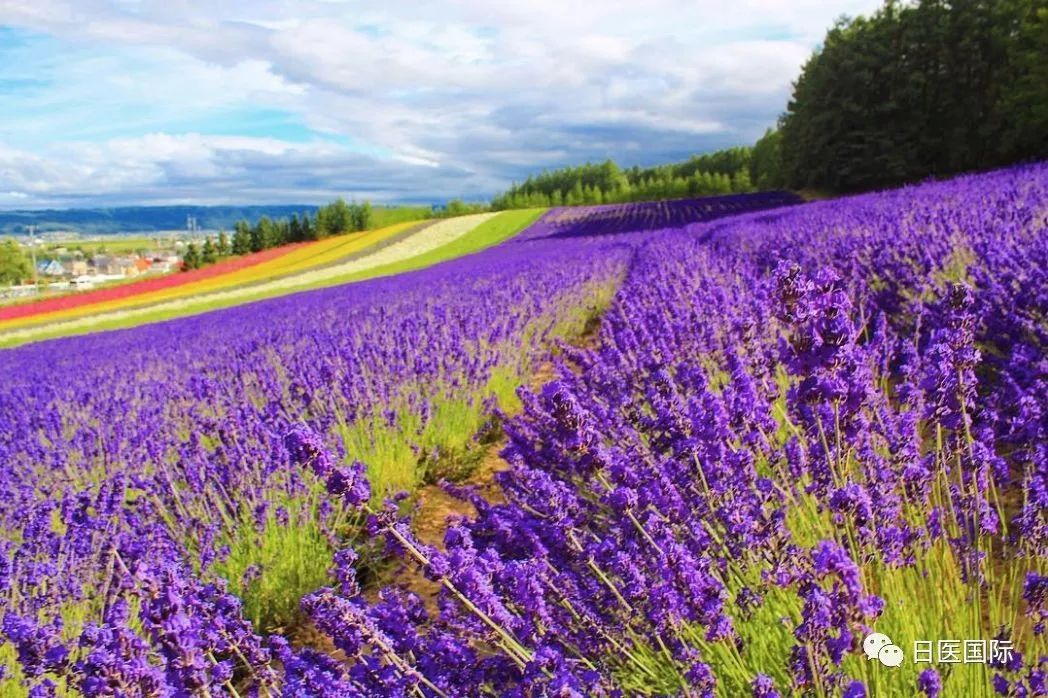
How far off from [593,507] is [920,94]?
106 ft

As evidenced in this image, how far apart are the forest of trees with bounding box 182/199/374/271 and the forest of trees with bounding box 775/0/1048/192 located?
39370mm

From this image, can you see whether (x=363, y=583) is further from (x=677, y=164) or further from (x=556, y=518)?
(x=677, y=164)

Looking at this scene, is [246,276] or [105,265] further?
[105,265]

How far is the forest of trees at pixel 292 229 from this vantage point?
60.5 metres

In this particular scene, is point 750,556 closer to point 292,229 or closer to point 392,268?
point 392,268

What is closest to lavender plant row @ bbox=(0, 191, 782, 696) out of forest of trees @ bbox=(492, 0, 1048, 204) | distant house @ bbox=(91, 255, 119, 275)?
forest of trees @ bbox=(492, 0, 1048, 204)

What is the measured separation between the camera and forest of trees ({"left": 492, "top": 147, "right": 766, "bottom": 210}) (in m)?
60.4

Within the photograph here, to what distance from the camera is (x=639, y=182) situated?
9156 centimetres

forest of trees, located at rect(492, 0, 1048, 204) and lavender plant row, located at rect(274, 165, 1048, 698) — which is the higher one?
forest of trees, located at rect(492, 0, 1048, 204)

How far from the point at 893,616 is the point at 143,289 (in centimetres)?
3897

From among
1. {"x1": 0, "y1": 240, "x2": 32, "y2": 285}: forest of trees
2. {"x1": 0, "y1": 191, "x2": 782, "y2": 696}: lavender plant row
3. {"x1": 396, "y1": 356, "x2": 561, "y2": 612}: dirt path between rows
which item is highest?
{"x1": 0, "y1": 240, "x2": 32, "y2": 285}: forest of trees

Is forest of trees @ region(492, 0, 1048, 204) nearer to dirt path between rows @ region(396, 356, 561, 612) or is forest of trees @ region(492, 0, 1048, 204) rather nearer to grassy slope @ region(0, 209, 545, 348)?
grassy slope @ region(0, 209, 545, 348)

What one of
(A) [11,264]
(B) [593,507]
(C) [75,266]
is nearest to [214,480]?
(B) [593,507]

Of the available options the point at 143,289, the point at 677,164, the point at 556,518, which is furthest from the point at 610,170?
the point at 556,518
